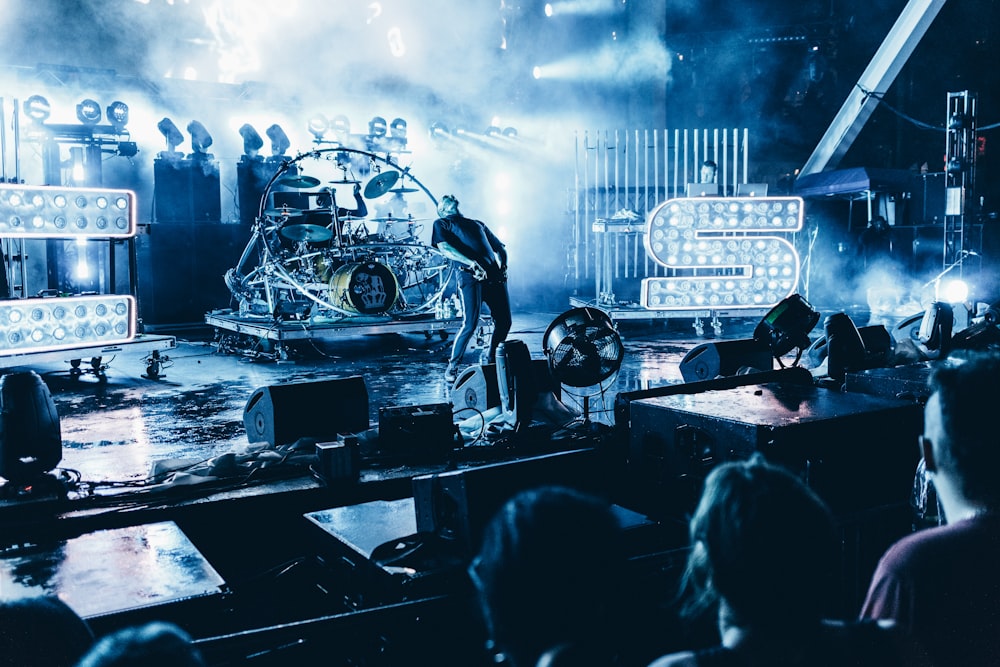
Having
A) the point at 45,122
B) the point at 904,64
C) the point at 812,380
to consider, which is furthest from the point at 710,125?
the point at 812,380

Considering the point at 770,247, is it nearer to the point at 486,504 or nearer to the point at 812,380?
the point at 812,380

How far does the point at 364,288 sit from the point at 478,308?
10.9 feet

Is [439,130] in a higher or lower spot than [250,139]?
higher

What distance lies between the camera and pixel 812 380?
5719 millimetres

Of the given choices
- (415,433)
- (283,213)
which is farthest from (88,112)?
(415,433)

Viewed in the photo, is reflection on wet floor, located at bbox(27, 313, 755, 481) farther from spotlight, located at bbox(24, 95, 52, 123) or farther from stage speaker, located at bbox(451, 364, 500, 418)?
spotlight, located at bbox(24, 95, 52, 123)

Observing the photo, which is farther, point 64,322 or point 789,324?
point 64,322

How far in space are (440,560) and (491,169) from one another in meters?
18.9

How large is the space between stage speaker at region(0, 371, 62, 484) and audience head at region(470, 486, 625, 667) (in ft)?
11.8

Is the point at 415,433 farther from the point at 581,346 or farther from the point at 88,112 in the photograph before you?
the point at 88,112

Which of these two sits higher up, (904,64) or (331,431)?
(904,64)

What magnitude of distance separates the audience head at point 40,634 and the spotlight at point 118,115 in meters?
16.2

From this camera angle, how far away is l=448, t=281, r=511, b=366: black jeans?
Answer: 350 inches

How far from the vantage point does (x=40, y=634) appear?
193cm
